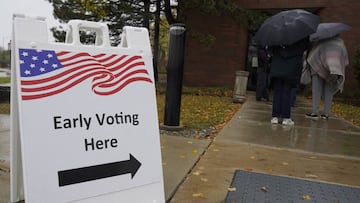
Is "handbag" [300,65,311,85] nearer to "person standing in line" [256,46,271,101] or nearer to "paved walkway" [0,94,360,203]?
"paved walkway" [0,94,360,203]

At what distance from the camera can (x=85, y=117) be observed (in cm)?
206

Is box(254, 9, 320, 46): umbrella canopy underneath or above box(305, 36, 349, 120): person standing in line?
above

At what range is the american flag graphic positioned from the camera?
6.16 feet

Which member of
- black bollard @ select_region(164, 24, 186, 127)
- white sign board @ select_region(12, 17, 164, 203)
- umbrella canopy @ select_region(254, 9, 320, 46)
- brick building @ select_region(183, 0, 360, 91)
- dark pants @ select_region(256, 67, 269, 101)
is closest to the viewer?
white sign board @ select_region(12, 17, 164, 203)

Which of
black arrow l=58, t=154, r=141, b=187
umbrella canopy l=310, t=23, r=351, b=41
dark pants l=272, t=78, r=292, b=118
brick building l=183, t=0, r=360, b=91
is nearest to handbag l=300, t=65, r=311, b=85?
umbrella canopy l=310, t=23, r=351, b=41

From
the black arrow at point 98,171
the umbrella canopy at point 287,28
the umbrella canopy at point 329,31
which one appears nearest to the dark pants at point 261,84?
the umbrella canopy at point 329,31

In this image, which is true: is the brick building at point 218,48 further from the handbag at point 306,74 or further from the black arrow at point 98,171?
the black arrow at point 98,171

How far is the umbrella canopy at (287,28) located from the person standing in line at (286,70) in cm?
27

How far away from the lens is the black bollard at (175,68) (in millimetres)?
4801

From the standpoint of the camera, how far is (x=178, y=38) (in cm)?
481

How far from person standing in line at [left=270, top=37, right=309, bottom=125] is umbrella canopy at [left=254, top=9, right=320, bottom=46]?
269 millimetres

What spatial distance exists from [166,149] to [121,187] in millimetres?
1962

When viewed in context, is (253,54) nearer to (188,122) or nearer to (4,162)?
(188,122)

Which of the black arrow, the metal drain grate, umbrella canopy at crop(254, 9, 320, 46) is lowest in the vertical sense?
the metal drain grate
